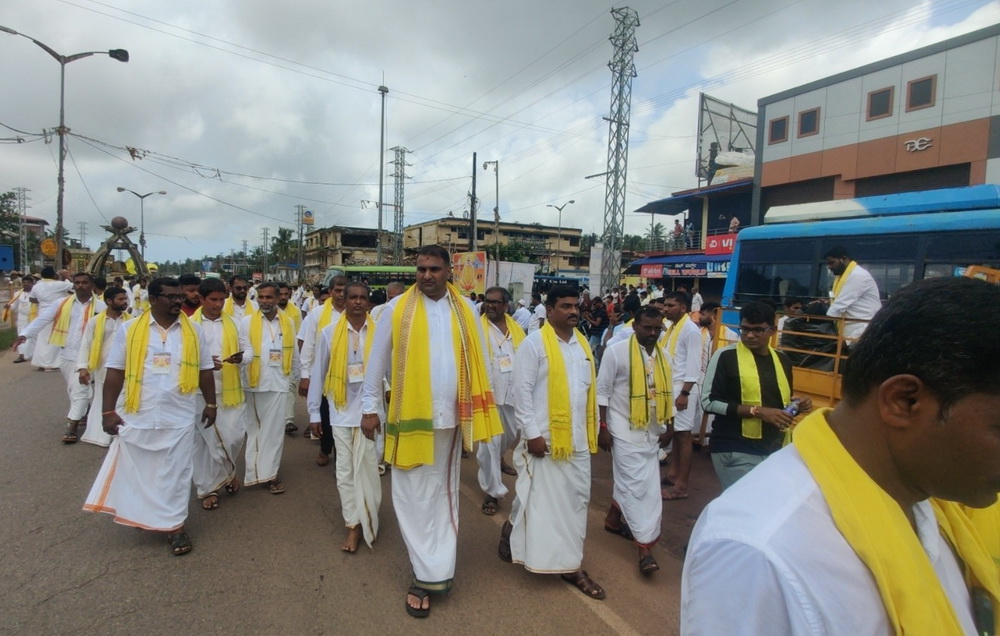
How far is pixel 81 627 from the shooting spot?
2.77 m

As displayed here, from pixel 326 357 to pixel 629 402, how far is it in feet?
7.96

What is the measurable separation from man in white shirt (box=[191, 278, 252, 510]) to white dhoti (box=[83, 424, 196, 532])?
0.68m

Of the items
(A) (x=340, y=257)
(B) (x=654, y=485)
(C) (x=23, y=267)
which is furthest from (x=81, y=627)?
(A) (x=340, y=257)

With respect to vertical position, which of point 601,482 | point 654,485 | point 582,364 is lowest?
point 601,482

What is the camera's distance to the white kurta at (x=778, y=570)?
0.83 meters

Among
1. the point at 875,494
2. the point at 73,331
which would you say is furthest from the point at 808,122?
the point at 875,494

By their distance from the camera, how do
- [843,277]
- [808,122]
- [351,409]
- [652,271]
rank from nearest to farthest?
[351,409] → [843,277] → [808,122] → [652,271]

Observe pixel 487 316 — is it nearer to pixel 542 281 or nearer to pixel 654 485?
pixel 654 485

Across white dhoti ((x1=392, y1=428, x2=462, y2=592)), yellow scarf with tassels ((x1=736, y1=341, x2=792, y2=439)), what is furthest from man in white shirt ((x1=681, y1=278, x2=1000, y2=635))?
white dhoti ((x1=392, y1=428, x2=462, y2=592))

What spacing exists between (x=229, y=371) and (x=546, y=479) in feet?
9.86

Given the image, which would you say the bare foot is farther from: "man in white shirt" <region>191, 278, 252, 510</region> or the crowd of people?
"man in white shirt" <region>191, 278, 252, 510</region>

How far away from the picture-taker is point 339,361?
167 inches

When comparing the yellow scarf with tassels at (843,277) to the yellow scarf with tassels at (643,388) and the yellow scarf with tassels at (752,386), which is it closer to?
the yellow scarf with tassels at (643,388)

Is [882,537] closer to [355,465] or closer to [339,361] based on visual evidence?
[355,465]
